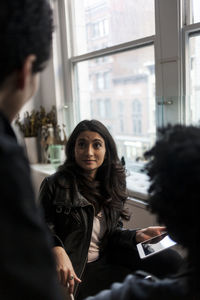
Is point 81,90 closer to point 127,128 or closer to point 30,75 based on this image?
point 127,128

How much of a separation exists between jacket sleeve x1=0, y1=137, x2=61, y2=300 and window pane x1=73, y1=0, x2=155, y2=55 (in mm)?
1607

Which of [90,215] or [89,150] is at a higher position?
[89,150]

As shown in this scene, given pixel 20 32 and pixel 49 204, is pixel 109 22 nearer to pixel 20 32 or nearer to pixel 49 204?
pixel 49 204

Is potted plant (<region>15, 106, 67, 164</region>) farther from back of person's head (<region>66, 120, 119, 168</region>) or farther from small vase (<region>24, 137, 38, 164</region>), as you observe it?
back of person's head (<region>66, 120, 119, 168</region>)

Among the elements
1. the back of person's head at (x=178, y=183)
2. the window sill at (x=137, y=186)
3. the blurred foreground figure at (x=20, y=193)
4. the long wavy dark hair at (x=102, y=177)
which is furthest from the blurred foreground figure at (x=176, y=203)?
the window sill at (x=137, y=186)

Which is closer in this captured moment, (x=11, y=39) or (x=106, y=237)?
(x=11, y=39)

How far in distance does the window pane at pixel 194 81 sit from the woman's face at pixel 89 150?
0.52 m

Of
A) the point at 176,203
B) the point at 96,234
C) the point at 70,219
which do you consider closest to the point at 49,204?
the point at 70,219

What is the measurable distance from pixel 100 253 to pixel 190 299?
79 centimetres

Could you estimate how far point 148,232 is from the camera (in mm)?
1223

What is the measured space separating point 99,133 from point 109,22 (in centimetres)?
113

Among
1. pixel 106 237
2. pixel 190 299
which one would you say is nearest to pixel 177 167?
pixel 190 299

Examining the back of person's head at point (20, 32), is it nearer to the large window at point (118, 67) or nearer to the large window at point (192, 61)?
the large window at point (192, 61)

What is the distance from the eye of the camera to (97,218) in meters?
1.36
